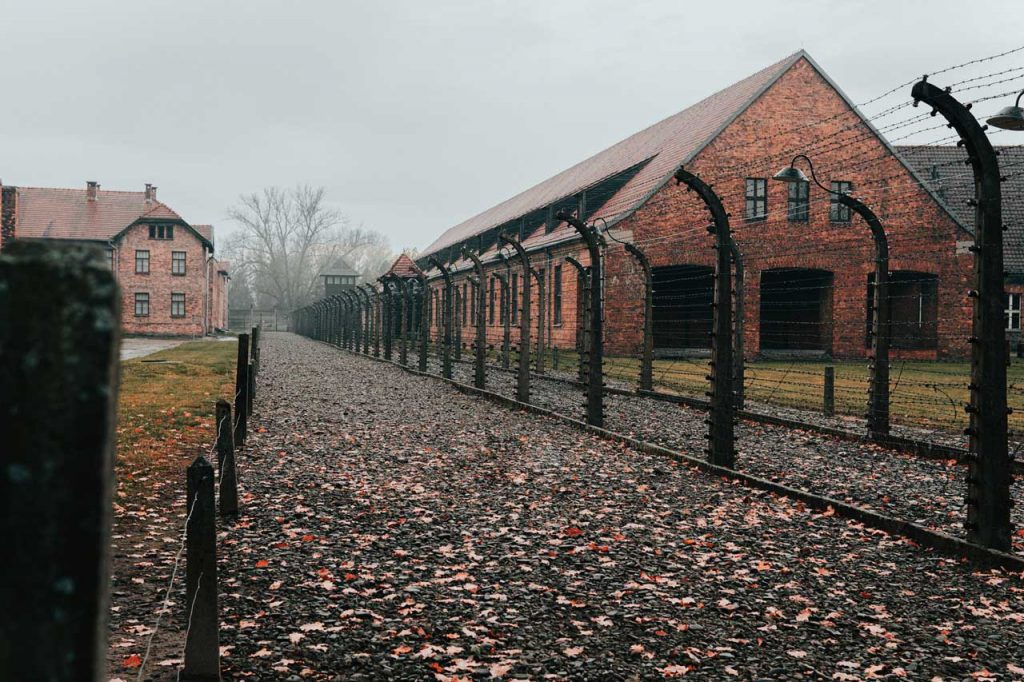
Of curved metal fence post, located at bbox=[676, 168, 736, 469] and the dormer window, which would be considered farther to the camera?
the dormer window

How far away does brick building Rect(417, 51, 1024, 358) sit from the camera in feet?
98.7

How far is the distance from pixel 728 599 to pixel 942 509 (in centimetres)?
375

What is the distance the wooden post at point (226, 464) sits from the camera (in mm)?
7109

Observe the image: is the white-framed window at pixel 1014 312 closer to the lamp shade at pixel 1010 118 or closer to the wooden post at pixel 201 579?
the lamp shade at pixel 1010 118

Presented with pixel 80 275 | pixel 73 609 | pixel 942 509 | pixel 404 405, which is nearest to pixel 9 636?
pixel 73 609

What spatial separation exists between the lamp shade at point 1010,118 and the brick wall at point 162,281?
170 ft

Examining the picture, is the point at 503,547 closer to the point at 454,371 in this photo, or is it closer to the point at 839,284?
the point at 454,371

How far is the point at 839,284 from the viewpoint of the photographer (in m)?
32.0

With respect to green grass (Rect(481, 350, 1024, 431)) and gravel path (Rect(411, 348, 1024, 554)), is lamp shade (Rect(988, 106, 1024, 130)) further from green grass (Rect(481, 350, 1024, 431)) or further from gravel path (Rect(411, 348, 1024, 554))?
gravel path (Rect(411, 348, 1024, 554))

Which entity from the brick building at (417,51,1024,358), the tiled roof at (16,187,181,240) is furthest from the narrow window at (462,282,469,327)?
the tiled roof at (16,187,181,240)

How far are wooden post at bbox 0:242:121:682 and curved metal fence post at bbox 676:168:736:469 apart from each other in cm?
935

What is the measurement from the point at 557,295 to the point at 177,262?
29.5m

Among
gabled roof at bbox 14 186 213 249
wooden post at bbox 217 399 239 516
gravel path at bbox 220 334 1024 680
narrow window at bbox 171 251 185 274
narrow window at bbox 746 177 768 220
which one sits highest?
gabled roof at bbox 14 186 213 249

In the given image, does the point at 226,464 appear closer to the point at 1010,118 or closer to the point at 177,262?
the point at 1010,118
